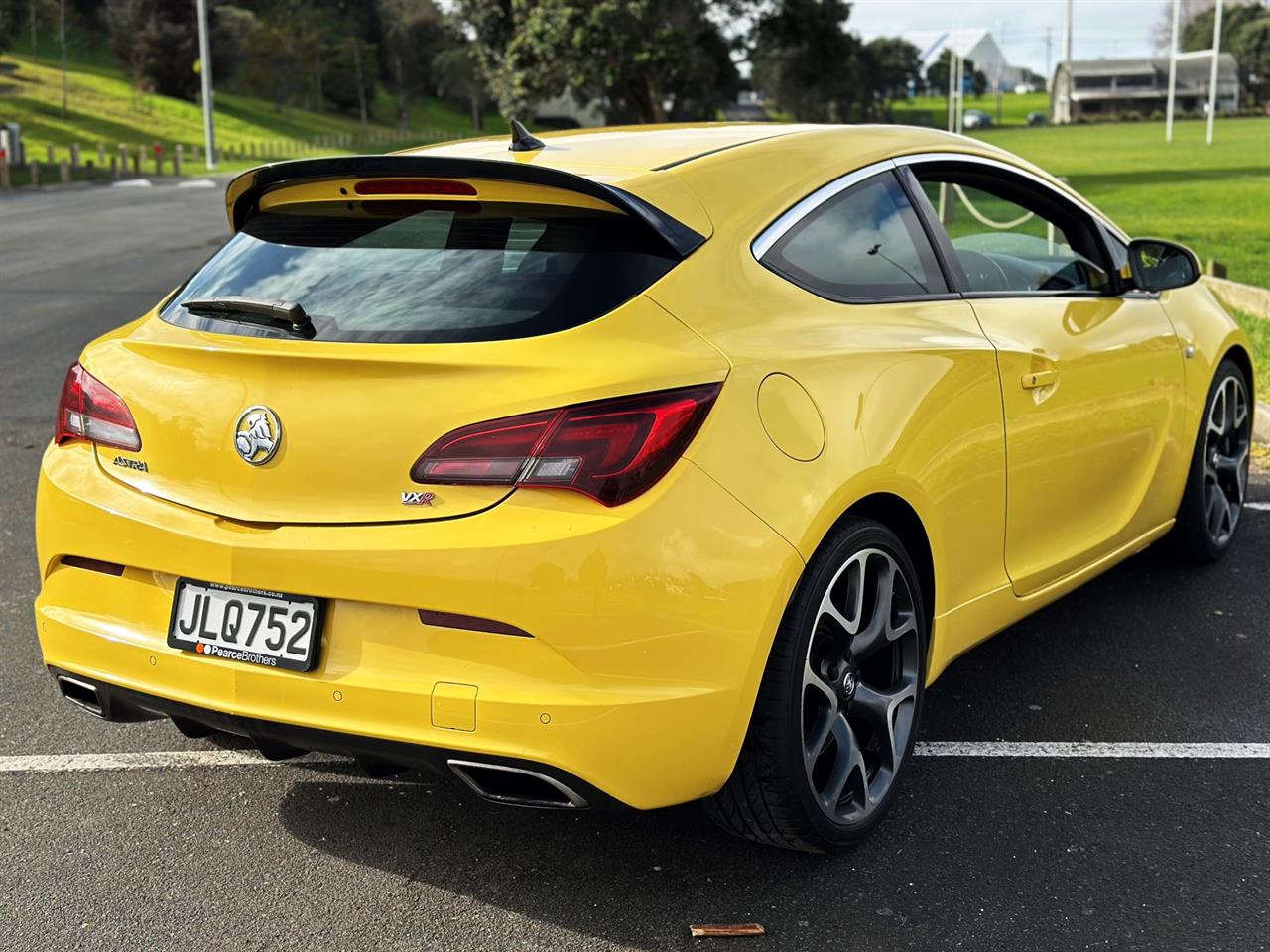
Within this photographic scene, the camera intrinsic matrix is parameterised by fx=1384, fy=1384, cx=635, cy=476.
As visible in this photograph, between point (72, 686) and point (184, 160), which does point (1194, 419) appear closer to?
point (72, 686)

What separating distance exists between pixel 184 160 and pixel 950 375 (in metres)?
56.3

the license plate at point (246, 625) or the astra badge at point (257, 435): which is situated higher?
the astra badge at point (257, 435)

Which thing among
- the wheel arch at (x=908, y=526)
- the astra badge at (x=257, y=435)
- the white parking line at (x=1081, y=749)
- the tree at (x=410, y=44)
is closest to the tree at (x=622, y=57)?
the white parking line at (x=1081, y=749)

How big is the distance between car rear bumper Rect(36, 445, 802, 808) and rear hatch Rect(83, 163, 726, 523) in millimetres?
89

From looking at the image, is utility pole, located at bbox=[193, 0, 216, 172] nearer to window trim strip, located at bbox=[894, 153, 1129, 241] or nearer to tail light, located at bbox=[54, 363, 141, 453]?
window trim strip, located at bbox=[894, 153, 1129, 241]

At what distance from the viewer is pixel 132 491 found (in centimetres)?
305

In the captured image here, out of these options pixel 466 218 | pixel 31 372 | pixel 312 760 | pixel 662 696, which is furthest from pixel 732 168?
pixel 31 372

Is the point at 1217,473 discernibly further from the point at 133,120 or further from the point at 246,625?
the point at 133,120

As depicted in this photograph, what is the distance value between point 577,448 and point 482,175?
2.37 ft

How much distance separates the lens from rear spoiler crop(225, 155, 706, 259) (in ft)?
9.65

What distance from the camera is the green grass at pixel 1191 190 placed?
57.1 ft

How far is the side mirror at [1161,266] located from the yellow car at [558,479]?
4.15ft

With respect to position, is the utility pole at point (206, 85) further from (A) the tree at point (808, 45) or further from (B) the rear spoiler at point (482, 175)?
(B) the rear spoiler at point (482, 175)

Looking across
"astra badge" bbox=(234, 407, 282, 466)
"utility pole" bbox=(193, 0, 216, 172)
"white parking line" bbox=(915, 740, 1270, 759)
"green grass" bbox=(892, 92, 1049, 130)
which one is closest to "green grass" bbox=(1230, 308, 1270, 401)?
"white parking line" bbox=(915, 740, 1270, 759)
